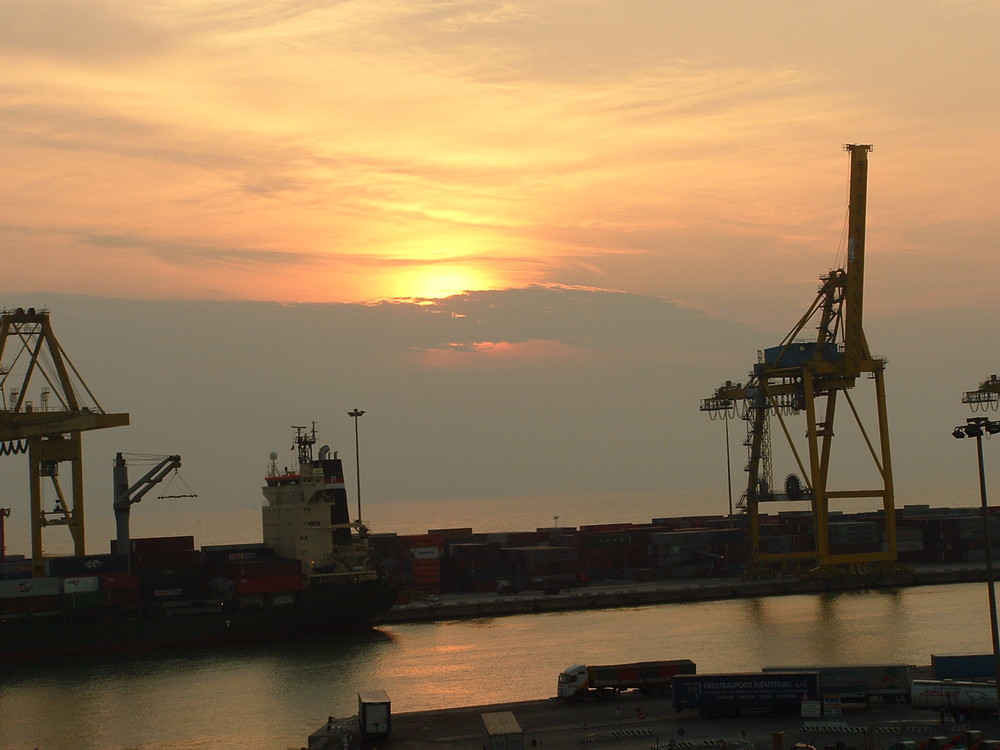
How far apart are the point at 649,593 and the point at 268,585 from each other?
19.6 m

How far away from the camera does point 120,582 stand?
46.2 metres

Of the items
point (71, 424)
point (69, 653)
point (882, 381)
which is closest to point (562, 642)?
point (69, 653)

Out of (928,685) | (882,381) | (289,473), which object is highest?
(882,381)

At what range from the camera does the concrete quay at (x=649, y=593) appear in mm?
54625

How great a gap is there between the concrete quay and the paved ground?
25.6m

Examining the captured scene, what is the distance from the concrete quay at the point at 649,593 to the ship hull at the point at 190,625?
3959 mm

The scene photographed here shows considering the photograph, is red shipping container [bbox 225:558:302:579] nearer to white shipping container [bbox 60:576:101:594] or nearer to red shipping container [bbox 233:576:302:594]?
red shipping container [bbox 233:576:302:594]

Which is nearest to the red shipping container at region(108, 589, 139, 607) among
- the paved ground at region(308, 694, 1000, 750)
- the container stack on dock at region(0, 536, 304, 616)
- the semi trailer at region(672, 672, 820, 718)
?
the container stack on dock at region(0, 536, 304, 616)

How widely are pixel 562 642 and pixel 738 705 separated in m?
18.5

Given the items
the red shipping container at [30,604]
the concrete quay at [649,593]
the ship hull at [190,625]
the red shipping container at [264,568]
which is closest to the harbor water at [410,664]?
the ship hull at [190,625]

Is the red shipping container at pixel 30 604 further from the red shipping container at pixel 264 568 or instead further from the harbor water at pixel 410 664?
the red shipping container at pixel 264 568

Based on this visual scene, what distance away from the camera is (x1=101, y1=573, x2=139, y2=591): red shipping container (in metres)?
46.0

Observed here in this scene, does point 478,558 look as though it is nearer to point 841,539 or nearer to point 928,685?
point 841,539

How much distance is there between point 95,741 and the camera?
30.7 meters
